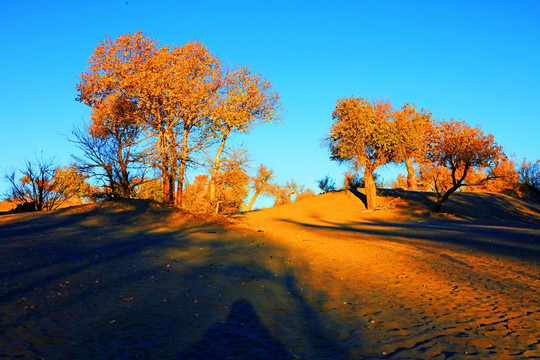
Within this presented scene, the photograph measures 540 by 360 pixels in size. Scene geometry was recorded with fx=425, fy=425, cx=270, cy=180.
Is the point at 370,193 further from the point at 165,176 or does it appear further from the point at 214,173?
the point at 165,176

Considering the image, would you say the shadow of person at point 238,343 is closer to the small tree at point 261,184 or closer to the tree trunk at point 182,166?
the tree trunk at point 182,166

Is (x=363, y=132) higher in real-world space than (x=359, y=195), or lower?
higher

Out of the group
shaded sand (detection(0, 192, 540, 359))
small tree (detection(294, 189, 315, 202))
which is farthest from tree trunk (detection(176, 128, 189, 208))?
small tree (detection(294, 189, 315, 202))

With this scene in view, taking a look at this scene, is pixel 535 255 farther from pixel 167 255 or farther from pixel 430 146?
pixel 430 146

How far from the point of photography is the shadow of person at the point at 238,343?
5.78m

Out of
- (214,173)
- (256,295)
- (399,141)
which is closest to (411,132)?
(399,141)

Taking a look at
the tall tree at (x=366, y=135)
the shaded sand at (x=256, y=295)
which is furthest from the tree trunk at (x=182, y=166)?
the tall tree at (x=366, y=135)

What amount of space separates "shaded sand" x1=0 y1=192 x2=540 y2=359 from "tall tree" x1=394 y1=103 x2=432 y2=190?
62.1 feet

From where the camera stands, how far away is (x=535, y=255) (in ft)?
47.0

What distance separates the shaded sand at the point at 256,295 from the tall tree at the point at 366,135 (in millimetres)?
18642

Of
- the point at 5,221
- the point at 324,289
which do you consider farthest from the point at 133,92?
the point at 324,289

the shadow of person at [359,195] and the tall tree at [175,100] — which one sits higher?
the tall tree at [175,100]

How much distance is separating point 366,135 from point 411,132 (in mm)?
3712

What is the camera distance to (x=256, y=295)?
8953 millimetres
